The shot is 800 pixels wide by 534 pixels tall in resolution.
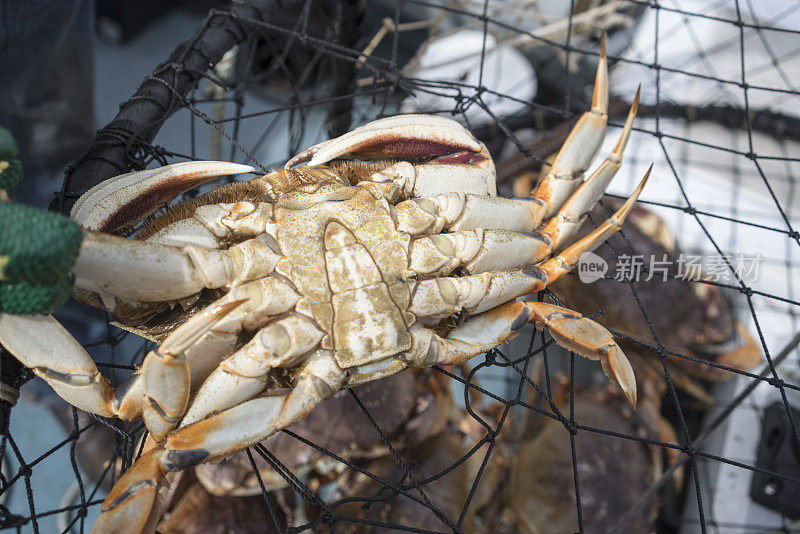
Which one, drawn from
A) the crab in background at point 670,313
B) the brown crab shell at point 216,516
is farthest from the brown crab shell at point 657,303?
the brown crab shell at point 216,516

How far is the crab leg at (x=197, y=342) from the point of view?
1.37m

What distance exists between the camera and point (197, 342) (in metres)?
1.52

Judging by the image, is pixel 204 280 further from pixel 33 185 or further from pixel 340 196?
pixel 33 185

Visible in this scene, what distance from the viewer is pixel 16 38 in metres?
2.89

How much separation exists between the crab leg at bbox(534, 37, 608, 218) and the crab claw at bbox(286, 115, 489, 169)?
0.26 m

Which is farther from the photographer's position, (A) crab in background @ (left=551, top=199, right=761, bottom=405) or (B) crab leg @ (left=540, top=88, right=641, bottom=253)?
(A) crab in background @ (left=551, top=199, right=761, bottom=405)

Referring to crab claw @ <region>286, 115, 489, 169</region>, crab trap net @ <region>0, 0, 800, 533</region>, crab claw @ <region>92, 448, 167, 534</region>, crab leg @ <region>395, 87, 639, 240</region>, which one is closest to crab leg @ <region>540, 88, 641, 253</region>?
crab leg @ <region>395, 87, 639, 240</region>

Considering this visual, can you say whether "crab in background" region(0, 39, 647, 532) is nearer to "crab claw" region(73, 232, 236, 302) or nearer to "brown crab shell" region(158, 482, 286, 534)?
"crab claw" region(73, 232, 236, 302)

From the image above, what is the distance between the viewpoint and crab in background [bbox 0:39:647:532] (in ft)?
4.67

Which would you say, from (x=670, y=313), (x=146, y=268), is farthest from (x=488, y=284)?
(x=670, y=313)

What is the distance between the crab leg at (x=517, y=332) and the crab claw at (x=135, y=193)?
0.79 meters

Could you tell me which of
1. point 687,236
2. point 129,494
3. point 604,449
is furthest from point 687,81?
point 129,494

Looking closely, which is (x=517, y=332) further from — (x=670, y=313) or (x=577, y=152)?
(x=670, y=313)

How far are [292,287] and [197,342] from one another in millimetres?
287
